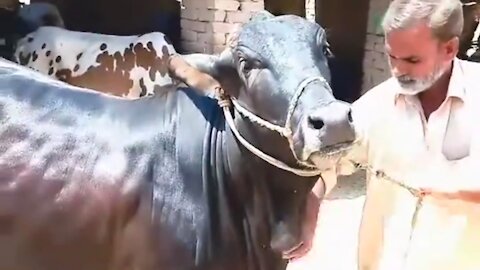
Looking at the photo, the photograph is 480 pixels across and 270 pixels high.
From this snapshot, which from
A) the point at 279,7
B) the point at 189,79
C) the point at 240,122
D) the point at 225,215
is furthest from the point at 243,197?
the point at 279,7

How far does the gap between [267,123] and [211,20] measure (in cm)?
464

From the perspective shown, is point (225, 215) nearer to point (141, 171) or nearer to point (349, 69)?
point (141, 171)

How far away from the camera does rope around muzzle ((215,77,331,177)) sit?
7.30 ft

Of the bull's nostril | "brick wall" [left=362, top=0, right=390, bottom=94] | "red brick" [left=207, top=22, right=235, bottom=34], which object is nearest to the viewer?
the bull's nostril

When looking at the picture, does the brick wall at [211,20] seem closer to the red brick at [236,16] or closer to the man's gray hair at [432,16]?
the red brick at [236,16]

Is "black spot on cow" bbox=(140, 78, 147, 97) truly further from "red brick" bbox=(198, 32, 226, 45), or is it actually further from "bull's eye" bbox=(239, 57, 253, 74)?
"bull's eye" bbox=(239, 57, 253, 74)

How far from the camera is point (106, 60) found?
22.0ft

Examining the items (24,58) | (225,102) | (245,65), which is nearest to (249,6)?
(24,58)

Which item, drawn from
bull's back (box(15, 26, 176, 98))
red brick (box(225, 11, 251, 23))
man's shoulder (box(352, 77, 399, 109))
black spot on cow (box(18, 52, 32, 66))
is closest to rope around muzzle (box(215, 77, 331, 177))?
man's shoulder (box(352, 77, 399, 109))

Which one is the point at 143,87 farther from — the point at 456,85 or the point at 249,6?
the point at 456,85

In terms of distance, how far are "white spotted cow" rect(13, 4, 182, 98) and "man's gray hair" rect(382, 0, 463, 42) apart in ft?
13.5

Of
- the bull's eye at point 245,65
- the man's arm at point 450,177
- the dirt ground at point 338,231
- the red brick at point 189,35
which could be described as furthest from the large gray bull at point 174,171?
the red brick at point 189,35

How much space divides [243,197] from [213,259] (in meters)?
0.21

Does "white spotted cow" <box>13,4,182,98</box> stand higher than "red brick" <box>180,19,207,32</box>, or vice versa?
"red brick" <box>180,19,207,32</box>
